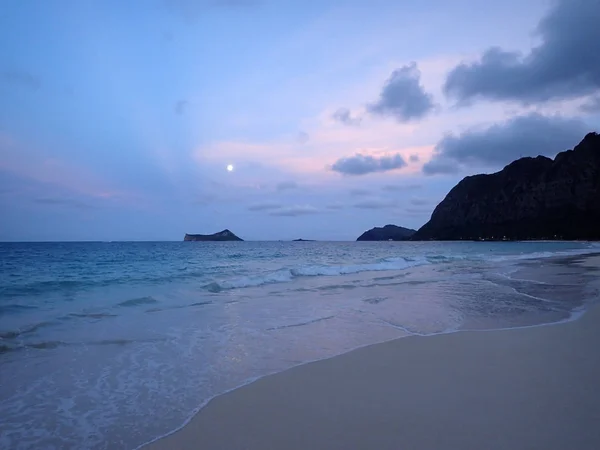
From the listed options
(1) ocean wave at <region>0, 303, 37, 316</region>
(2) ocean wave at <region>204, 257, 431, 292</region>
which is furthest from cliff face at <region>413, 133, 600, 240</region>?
(1) ocean wave at <region>0, 303, 37, 316</region>

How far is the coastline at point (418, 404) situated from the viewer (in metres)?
3.39

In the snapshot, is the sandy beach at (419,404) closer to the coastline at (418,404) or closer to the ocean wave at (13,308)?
the coastline at (418,404)

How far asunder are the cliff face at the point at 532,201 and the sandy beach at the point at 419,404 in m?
125

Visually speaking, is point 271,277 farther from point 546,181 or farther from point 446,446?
point 546,181

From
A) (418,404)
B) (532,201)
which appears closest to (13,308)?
(418,404)

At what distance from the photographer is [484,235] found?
13850cm

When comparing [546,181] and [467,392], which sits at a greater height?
[546,181]

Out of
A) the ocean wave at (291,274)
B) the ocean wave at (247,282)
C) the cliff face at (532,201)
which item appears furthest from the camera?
the cliff face at (532,201)

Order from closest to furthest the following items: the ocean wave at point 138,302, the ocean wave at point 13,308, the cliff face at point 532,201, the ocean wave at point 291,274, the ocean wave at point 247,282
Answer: the ocean wave at point 13,308, the ocean wave at point 138,302, the ocean wave at point 247,282, the ocean wave at point 291,274, the cliff face at point 532,201

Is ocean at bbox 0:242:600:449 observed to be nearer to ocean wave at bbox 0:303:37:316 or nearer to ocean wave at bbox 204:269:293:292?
ocean wave at bbox 0:303:37:316

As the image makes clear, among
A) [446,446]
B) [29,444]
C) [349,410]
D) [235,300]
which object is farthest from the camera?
[235,300]

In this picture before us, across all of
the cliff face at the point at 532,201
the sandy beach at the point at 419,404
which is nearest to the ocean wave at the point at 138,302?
the sandy beach at the point at 419,404

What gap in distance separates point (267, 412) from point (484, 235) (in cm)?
15045

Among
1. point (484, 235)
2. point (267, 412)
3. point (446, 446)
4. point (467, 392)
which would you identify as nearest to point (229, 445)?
point (267, 412)
